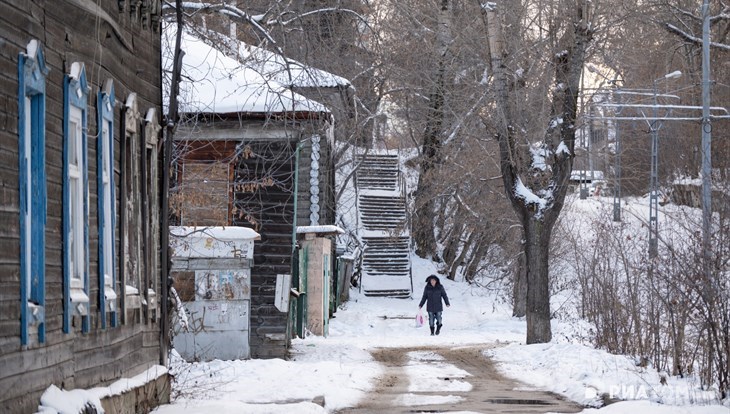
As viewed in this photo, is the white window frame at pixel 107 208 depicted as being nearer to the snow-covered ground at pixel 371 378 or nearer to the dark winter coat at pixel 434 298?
the snow-covered ground at pixel 371 378

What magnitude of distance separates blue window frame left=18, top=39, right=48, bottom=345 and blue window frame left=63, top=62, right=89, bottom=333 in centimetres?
77

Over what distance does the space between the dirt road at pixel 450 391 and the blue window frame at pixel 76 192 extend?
4.96 m

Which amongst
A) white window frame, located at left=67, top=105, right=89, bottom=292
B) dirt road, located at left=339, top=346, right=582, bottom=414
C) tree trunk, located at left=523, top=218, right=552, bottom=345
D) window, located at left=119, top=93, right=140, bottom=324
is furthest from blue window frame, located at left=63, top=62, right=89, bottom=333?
tree trunk, located at left=523, top=218, right=552, bottom=345

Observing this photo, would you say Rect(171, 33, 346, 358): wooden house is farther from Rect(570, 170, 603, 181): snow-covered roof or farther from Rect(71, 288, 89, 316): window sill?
Rect(570, 170, 603, 181): snow-covered roof

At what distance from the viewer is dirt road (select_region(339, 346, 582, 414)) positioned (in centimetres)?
1313

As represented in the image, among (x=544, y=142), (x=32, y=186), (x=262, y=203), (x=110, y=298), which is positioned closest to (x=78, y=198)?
(x=110, y=298)

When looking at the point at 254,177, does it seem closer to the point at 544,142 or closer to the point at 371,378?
the point at 371,378

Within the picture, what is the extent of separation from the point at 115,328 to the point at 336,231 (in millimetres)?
17289

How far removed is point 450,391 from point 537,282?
384 inches

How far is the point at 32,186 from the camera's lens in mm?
7176

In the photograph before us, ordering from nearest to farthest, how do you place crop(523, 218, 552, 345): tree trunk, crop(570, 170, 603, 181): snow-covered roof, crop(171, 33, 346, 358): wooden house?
crop(171, 33, 346, 358): wooden house → crop(523, 218, 552, 345): tree trunk → crop(570, 170, 603, 181): snow-covered roof

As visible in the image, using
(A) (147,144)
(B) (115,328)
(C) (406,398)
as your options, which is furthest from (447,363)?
(B) (115,328)

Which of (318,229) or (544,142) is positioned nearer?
(544,142)

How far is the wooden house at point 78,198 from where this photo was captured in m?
6.82
